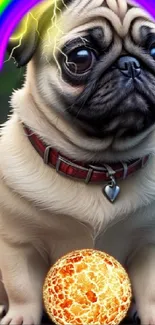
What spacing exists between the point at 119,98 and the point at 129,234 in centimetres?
35

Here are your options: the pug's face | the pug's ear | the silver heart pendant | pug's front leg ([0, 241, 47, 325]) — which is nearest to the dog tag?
the silver heart pendant

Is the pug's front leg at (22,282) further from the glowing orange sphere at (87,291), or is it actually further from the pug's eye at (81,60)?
the pug's eye at (81,60)

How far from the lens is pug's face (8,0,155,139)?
140cm

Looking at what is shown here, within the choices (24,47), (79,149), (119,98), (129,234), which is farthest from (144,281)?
(24,47)

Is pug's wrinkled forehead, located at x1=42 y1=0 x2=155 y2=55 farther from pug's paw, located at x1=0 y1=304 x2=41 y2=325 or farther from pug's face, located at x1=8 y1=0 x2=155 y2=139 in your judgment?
pug's paw, located at x1=0 y1=304 x2=41 y2=325

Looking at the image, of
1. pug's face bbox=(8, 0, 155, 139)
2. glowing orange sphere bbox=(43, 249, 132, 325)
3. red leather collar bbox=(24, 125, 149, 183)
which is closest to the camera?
glowing orange sphere bbox=(43, 249, 132, 325)

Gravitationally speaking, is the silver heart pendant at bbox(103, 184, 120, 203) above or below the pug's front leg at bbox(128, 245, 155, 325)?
above

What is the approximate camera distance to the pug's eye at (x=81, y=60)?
1380mm

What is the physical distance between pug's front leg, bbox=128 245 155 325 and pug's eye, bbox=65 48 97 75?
48 centimetres

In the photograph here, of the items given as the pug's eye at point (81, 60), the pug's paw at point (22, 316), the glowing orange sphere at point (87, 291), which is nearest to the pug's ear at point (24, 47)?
the pug's eye at point (81, 60)

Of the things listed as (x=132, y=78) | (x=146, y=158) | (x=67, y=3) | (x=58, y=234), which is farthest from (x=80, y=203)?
(x=67, y=3)

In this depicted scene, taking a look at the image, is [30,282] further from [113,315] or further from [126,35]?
[126,35]

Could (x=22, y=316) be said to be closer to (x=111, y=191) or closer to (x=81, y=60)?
(x=111, y=191)

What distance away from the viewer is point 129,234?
5.16ft
